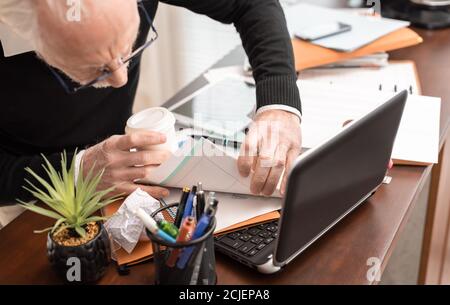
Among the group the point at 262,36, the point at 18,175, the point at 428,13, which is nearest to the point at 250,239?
the point at 18,175

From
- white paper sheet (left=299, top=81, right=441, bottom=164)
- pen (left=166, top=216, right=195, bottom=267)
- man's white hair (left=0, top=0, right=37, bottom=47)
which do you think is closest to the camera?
pen (left=166, top=216, right=195, bottom=267)

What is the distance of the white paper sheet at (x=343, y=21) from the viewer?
1.57 m

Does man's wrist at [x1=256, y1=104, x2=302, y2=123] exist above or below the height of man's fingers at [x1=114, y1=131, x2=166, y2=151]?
below

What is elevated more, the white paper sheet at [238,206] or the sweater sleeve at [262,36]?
the sweater sleeve at [262,36]

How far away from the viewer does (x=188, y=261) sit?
2.66 feet

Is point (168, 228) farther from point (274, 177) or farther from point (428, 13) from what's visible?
point (428, 13)

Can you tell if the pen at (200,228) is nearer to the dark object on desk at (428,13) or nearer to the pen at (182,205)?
the pen at (182,205)

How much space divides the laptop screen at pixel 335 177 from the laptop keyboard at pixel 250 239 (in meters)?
0.06

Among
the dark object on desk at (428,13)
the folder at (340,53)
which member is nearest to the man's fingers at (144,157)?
the folder at (340,53)

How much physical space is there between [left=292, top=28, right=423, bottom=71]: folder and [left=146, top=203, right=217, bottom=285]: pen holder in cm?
79

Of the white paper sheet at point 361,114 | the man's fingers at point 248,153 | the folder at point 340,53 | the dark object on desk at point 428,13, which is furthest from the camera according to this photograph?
the dark object on desk at point 428,13

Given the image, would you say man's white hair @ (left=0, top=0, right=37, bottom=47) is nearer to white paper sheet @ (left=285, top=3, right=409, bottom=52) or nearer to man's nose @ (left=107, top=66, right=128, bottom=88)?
man's nose @ (left=107, top=66, right=128, bottom=88)

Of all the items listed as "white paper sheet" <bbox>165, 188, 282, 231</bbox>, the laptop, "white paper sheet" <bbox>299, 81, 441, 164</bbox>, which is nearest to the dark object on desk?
"white paper sheet" <bbox>299, 81, 441, 164</bbox>

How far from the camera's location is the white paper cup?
1.02m
